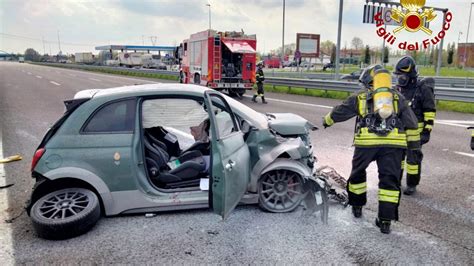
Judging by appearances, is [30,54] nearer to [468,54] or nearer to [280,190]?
[468,54]

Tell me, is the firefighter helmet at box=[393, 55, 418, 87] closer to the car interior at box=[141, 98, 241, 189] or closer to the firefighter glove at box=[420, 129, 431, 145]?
the firefighter glove at box=[420, 129, 431, 145]

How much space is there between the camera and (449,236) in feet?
11.9

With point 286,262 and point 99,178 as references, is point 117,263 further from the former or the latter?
point 286,262

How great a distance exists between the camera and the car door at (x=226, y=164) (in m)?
3.20

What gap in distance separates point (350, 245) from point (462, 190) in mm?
2461

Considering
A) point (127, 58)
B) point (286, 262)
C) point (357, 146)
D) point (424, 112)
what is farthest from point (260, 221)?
point (127, 58)

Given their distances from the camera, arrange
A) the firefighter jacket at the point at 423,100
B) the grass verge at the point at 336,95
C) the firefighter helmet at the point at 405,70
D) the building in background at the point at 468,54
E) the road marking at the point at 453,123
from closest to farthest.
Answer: the firefighter helmet at the point at 405,70 < the firefighter jacket at the point at 423,100 < the road marking at the point at 453,123 < the grass verge at the point at 336,95 < the building in background at the point at 468,54

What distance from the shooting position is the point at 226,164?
10.8ft

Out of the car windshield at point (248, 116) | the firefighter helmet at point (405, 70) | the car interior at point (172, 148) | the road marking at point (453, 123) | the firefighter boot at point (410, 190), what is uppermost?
the firefighter helmet at point (405, 70)

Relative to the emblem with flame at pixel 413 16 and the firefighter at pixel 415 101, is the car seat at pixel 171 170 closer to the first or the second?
the firefighter at pixel 415 101

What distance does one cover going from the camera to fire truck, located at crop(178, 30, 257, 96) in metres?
17.0

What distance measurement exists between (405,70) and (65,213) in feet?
13.7

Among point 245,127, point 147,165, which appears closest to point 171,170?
point 147,165

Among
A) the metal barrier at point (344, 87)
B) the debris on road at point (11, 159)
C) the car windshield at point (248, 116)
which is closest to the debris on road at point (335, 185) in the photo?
the car windshield at point (248, 116)
